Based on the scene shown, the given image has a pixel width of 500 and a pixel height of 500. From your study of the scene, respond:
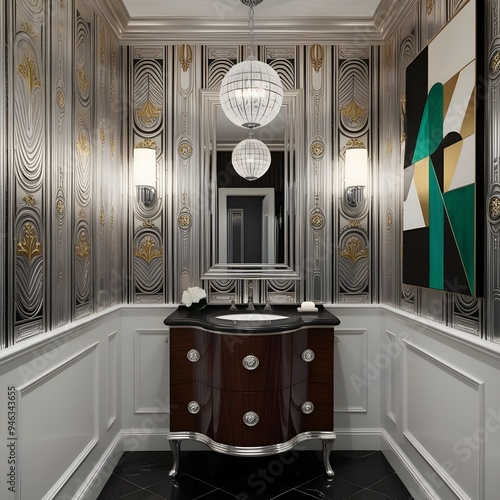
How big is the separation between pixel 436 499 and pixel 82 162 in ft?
7.80

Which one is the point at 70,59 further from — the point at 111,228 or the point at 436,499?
the point at 436,499

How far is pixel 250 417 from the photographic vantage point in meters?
2.22

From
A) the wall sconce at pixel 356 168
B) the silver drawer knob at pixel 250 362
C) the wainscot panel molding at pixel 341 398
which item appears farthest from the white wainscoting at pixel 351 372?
the wall sconce at pixel 356 168

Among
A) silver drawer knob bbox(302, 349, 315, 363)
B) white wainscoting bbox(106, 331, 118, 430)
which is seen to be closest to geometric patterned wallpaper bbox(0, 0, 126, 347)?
white wainscoting bbox(106, 331, 118, 430)

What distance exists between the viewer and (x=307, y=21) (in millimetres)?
2762

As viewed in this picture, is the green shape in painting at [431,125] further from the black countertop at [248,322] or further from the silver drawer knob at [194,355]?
the silver drawer knob at [194,355]

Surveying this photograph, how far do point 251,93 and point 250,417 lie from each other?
1.65 m

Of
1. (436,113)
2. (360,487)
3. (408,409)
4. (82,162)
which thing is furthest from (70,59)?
(360,487)

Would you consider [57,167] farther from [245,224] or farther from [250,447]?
[250,447]

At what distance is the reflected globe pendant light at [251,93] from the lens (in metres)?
2.09

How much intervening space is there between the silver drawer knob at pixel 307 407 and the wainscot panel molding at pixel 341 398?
0.50m

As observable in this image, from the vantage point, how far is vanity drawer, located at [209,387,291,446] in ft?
7.30

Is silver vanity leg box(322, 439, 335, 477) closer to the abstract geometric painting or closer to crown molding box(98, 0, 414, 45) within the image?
the abstract geometric painting

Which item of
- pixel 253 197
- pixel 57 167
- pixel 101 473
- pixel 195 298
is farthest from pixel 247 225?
pixel 101 473
